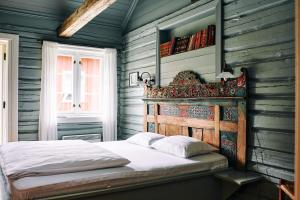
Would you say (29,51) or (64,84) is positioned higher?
(29,51)

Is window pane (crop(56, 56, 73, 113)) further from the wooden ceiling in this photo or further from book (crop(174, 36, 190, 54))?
book (crop(174, 36, 190, 54))

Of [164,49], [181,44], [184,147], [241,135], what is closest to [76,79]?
[164,49]

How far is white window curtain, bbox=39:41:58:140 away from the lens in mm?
4457

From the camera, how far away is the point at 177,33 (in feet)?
13.3

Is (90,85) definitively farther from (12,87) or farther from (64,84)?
(12,87)

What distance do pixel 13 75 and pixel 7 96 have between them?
0.33 m

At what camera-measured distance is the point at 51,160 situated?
231 centimetres

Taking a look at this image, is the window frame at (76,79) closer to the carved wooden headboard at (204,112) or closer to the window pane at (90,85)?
the window pane at (90,85)

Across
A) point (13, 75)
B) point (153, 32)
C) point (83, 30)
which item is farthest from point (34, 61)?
point (153, 32)

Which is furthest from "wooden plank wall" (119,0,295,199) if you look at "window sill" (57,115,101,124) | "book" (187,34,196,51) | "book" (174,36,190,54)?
"window sill" (57,115,101,124)

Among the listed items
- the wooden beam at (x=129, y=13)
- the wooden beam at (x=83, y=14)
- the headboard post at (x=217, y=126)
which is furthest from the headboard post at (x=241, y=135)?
the wooden beam at (x=129, y=13)

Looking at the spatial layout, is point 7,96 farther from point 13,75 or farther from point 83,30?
point 83,30

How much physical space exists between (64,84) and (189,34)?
2.32 metres

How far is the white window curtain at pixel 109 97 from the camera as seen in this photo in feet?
16.5
